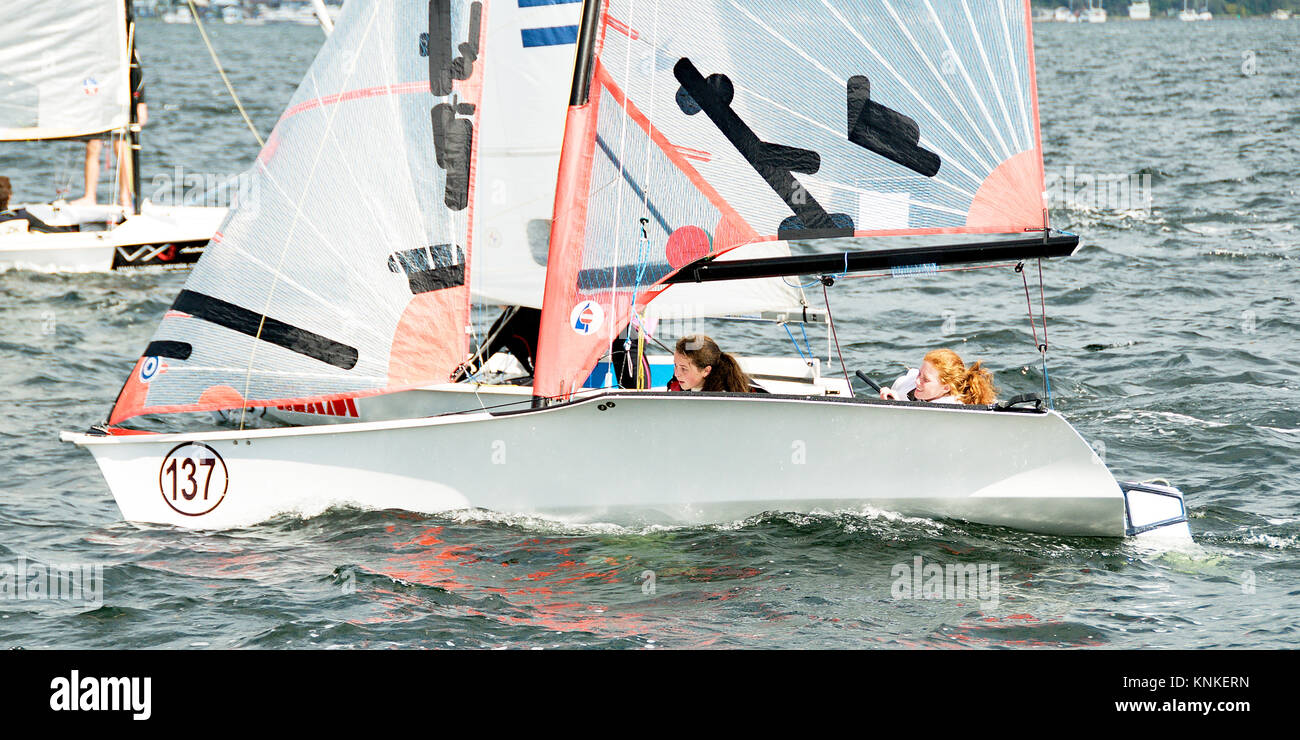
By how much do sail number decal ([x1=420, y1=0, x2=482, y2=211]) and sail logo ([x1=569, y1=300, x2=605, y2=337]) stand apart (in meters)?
1.04

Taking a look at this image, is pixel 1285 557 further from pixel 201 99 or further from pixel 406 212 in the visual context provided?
pixel 201 99

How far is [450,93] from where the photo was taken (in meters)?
8.36

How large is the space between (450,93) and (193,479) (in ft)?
8.96

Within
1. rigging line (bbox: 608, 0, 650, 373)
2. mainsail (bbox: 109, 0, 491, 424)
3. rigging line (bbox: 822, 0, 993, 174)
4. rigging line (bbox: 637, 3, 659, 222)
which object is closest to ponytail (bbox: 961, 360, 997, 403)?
rigging line (bbox: 822, 0, 993, 174)

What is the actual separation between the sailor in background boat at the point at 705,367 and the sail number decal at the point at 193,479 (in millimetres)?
2769

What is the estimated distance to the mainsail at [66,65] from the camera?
17.9 meters

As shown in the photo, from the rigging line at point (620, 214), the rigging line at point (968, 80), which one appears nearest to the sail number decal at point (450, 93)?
the rigging line at point (620, 214)

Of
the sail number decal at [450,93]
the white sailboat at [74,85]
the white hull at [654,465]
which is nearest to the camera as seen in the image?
the white hull at [654,465]

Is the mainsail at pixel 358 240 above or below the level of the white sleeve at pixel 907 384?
above

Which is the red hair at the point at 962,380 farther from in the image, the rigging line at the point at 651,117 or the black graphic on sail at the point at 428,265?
the black graphic on sail at the point at 428,265

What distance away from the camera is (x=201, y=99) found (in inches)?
1539

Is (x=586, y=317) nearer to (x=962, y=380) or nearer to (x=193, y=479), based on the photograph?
(x=962, y=380)

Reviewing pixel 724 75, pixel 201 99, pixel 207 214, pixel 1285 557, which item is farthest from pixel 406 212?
pixel 201 99

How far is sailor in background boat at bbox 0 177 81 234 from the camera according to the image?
16781 mm
